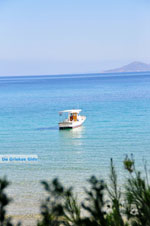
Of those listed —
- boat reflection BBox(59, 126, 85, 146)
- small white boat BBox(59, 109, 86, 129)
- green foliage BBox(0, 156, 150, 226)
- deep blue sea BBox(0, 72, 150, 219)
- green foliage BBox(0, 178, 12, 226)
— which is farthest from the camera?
small white boat BBox(59, 109, 86, 129)

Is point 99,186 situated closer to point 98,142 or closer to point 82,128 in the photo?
point 98,142

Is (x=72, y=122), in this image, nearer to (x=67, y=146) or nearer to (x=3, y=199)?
(x=67, y=146)

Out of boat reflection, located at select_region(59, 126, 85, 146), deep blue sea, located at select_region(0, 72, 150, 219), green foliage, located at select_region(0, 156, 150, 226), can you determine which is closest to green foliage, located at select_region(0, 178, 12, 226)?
green foliage, located at select_region(0, 156, 150, 226)

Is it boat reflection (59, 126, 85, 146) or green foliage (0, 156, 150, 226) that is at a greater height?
boat reflection (59, 126, 85, 146)

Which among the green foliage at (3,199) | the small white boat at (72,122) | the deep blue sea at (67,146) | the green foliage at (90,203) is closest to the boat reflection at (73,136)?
the deep blue sea at (67,146)

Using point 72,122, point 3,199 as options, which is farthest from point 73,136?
point 3,199

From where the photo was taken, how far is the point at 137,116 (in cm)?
4209

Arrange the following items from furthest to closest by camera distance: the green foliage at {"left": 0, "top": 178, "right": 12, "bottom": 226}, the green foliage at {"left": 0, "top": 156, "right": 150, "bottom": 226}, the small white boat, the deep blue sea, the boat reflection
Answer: the small white boat → the boat reflection → the deep blue sea → the green foliage at {"left": 0, "top": 156, "right": 150, "bottom": 226} → the green foliage at {"left": 0, "top": 178, "right": 12, "bottom": 226}

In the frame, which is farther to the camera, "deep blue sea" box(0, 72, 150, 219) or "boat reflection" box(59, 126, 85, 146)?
"boat reflection" box(59, 126, 85, 146)

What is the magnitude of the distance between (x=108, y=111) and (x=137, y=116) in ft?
17.6

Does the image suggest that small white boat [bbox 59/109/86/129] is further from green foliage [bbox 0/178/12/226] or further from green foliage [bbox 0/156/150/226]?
green foliage [bbox 0/178/12/226]

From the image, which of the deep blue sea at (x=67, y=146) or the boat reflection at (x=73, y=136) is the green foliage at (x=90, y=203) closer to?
the deep blue sea at (x=67, y=146)

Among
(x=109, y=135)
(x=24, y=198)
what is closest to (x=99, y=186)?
(x=24, y=198)

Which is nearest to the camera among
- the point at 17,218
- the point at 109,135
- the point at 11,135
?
the point at 17,218
